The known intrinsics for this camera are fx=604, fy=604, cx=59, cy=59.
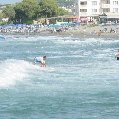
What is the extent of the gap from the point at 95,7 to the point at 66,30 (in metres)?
29.9

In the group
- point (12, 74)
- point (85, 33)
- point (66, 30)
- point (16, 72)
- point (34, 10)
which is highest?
point (34, 10)

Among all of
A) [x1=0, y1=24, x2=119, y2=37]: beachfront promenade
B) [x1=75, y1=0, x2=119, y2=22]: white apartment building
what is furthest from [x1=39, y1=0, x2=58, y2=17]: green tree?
[x1=0, y1=24, x2=119, y2=37]: beachfront promenade

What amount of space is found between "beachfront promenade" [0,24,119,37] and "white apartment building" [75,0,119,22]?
1969 cm

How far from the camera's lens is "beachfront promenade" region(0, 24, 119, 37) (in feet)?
360

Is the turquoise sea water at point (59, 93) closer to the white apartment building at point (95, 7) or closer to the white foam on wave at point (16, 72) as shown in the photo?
the white foam on wave at point (16, 72)

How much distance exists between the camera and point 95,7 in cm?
14575

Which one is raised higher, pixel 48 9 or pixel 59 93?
pixel 48 9

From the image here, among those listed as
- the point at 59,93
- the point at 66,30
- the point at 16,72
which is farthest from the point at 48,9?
the point at 59,93

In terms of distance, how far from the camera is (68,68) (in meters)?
47.0

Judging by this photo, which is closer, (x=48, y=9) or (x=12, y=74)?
(x=12, y=74)

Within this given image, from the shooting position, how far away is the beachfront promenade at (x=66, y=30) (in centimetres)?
10969

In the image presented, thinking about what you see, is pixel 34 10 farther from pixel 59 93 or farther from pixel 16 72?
pixel 59 93

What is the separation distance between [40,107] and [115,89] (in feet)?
22.5

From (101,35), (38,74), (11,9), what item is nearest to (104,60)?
(38,74)
